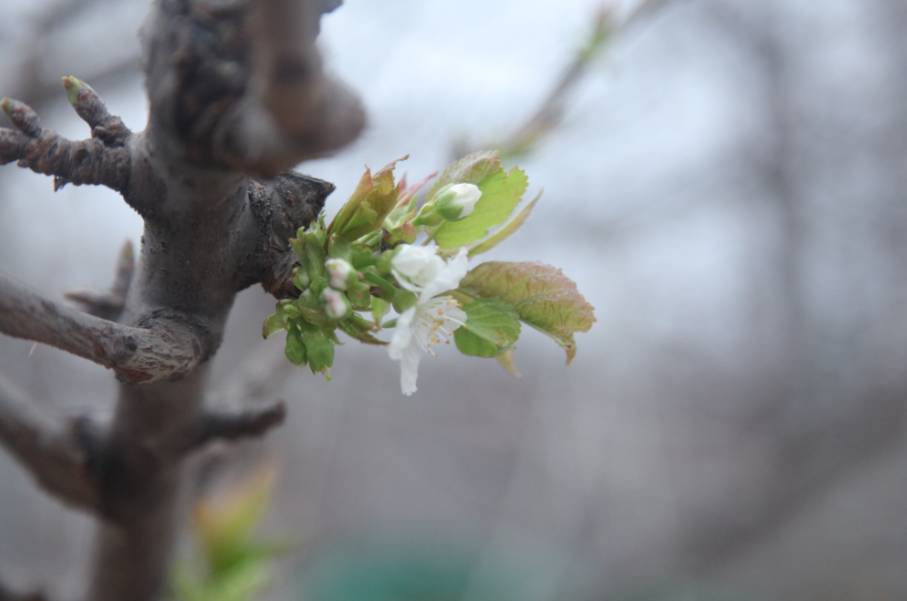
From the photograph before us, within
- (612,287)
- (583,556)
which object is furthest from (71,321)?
(612,287)

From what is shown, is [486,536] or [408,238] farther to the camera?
[486,536]

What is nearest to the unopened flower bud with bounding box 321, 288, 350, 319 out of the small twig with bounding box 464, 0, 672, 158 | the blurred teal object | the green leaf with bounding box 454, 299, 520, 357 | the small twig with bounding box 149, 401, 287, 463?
the green leaf with bounding box 454, 299, 520, 357

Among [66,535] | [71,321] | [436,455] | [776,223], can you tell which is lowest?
[71,321]

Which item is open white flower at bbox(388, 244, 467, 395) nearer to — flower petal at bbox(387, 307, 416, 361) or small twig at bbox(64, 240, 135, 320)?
flower petal at bbox(387, 307, 416, 361)

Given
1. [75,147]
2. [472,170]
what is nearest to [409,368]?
[472,170]

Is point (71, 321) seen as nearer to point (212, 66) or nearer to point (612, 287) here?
point (212, 66)

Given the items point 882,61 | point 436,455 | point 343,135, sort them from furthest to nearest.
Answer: point 436,455
point 882,61
point 343,135

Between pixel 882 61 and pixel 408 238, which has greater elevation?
pixel 882 61
